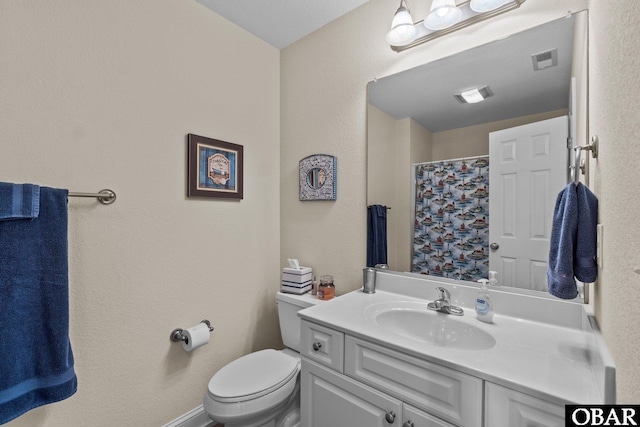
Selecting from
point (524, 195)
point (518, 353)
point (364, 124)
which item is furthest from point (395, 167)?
point (518, 353)

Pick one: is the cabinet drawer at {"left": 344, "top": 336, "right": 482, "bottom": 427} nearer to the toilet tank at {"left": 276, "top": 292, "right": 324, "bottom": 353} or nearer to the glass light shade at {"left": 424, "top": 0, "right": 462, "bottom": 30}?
the toilet tank at {"left": 276, "top": 292, "right": 324, "bottom": 353}

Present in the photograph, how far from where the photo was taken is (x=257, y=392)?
4.22 ft

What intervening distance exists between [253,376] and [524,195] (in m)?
1.46

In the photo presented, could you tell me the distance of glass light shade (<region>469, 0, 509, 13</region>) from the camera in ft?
3.99

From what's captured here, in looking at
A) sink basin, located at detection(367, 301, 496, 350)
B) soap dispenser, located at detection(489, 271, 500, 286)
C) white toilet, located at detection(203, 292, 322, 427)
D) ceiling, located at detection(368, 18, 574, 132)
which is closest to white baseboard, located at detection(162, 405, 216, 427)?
white toilet, located at detection(203, 292, 322, 427)

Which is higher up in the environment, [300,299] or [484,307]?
[484,307]

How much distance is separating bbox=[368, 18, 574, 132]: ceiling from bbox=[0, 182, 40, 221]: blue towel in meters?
1.57

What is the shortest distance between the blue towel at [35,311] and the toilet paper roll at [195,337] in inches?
18.5

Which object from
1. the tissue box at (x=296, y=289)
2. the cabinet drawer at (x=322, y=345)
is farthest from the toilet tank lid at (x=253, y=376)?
the tissue box at (x=296, y=289)

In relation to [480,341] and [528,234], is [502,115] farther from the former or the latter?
[480,341]

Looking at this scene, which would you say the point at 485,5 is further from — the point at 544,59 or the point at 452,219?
the point at 452,219

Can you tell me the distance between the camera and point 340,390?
3.72ft

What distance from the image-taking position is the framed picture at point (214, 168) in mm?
1594

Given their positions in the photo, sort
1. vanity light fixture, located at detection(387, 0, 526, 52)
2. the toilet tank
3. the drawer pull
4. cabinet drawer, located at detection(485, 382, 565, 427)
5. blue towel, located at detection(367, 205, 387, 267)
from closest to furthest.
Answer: cabinet drawer, located at detection(485, 382, 565, 427) < the drawer pull < vanity light fixture, located at detection(387, 0, 526, 52) < blue towel, located at detection(367, 205, 387, 267) < the toilet tank
